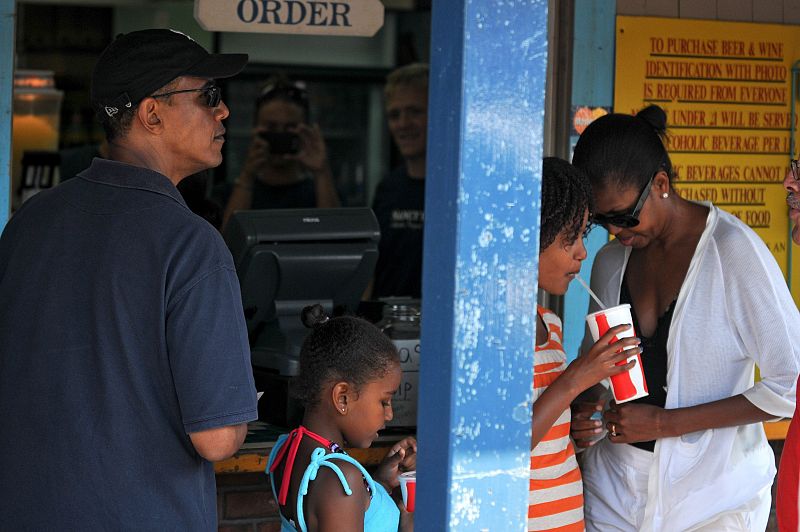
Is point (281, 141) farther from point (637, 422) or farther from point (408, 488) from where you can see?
point (408, 488)

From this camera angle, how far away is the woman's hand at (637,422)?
104 inches

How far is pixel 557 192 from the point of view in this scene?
8.14 ft

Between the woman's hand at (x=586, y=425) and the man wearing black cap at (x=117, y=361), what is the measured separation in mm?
1048

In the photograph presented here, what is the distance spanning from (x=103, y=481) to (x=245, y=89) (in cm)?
646

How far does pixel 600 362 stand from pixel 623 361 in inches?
2.2

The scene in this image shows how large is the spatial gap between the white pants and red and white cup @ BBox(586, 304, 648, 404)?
1.00ft

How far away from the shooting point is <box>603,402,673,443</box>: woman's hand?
104 inches

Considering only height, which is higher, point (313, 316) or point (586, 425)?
point (313, 316)

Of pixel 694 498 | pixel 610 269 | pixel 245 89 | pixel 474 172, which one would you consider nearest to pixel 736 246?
pixel 610 269

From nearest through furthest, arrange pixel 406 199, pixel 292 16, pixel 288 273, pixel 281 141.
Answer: pixel 288 273 < pixel 292 16 < pixel 406 199 < pixel 281 141

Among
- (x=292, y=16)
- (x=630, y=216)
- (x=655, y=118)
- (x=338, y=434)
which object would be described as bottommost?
(x=338, y=434)

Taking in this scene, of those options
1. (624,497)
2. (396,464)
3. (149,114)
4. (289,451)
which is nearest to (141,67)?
(149,114)

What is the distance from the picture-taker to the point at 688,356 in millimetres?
2660

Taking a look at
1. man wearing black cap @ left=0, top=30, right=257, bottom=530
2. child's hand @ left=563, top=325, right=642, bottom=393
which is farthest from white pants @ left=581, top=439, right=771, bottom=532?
man wearing black cap @ left=0, top=30, right=257, bottom=530
